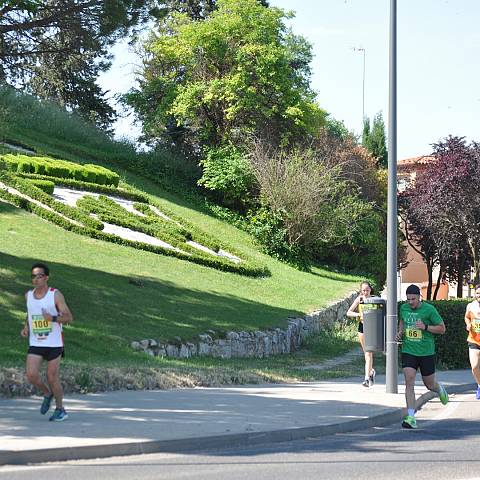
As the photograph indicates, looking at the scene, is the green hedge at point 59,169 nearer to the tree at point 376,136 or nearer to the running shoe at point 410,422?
the running shoe at point 410,422

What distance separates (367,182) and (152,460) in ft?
147

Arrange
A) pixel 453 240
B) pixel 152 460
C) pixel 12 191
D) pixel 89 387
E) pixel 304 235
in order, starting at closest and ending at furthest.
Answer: pixel 152 460 < pixel 89 387 < pixel 12 191 < pixel 304 235 < pixel 453 240

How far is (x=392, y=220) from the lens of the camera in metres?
16.9

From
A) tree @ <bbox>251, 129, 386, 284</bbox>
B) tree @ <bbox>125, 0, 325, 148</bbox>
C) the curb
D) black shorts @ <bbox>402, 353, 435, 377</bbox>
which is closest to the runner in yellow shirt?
black shorts @ <bbox>402, 353, 435, 377</bbox>

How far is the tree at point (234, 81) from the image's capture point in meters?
47.9

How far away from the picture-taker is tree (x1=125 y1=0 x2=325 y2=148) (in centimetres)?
4791

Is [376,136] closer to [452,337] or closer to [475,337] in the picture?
[452,337]

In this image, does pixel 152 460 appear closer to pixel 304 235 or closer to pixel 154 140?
pixel 304 235

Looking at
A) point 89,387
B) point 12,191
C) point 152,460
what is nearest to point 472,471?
point 152,460

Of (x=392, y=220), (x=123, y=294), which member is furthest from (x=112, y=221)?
(x=392, y=220)

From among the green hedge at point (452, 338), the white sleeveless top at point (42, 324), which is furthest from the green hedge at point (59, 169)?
the white sleeveless top at point (42, 324)

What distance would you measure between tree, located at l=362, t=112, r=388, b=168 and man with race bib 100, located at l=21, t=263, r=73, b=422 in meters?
73.3

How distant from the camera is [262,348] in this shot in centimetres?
2448

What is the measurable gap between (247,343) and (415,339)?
10.9 metres
